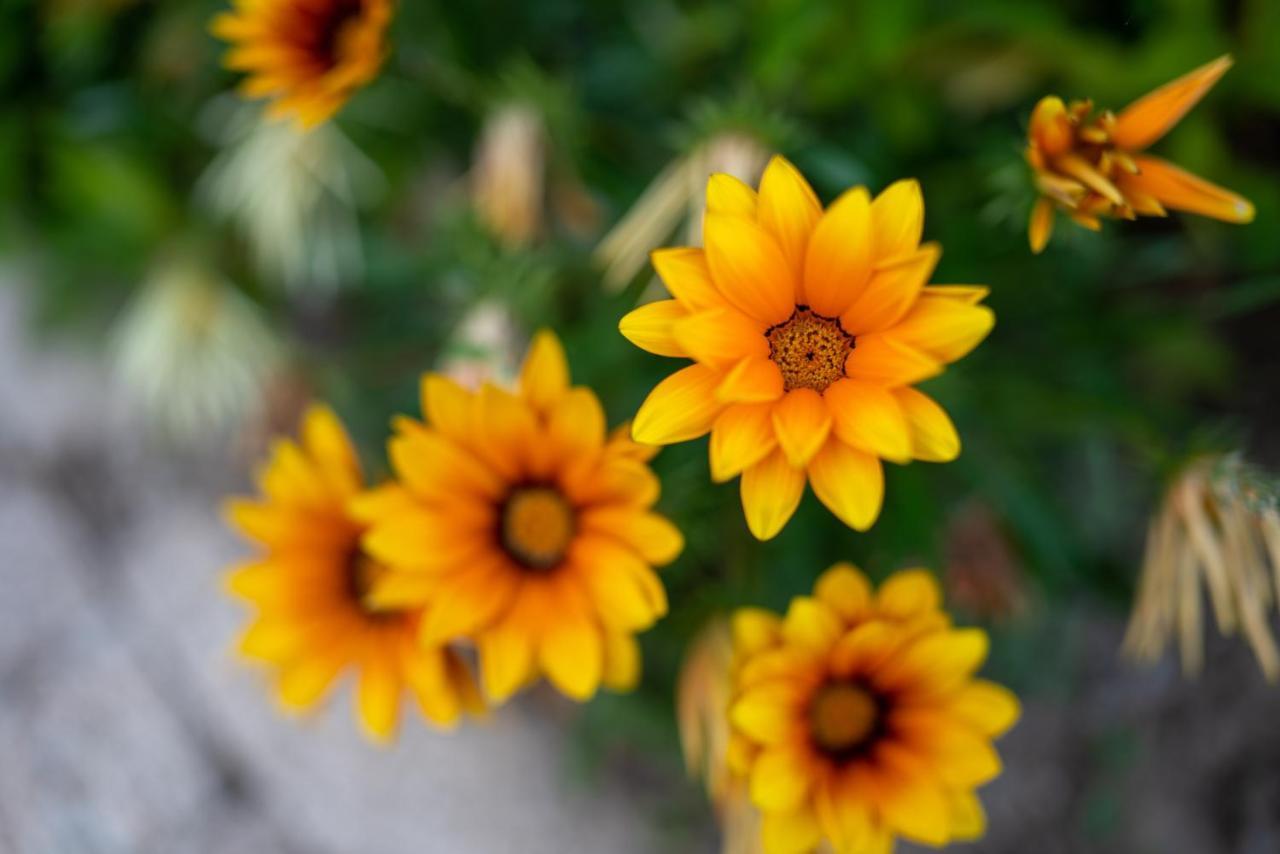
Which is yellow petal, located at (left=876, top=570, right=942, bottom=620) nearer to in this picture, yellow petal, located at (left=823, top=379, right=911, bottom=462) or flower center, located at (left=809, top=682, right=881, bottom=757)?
flower center, located at (left=809, top=682, right=881, bottom=757)

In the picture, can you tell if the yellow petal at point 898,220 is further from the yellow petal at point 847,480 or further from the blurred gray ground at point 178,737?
the blurred gray ground at point 178,737

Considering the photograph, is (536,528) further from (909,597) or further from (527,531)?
(909,597)

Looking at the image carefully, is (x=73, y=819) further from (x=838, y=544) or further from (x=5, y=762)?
(x=838, y=544)

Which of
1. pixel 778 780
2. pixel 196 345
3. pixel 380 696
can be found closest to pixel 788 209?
pixel 778 780

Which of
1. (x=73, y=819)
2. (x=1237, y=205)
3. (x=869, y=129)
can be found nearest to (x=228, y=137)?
(x=869, y=129)

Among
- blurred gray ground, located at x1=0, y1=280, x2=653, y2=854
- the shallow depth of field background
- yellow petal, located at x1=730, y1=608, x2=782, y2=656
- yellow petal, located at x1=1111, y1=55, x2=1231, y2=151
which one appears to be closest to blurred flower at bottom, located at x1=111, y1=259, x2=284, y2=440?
the shallow depth of field background

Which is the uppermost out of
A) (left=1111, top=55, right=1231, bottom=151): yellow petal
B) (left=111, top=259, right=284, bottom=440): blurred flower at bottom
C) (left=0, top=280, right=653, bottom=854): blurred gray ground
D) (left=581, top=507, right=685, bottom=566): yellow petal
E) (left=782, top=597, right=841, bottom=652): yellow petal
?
(left=1111, top=55, right=1231, bottom=151): yellow petal
